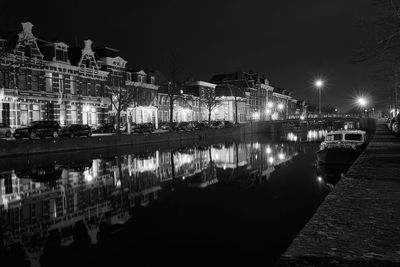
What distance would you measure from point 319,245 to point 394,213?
297 cm

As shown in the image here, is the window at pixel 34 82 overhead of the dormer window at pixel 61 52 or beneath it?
beneath

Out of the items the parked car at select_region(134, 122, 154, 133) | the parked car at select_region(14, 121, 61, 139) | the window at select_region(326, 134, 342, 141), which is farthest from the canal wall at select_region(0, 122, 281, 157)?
the window at select_region(326, 134, 342, 141)

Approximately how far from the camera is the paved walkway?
6.33 m

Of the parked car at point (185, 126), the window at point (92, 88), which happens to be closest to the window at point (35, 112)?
the window at point (92, 88)

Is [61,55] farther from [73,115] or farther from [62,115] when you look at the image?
[73,115]

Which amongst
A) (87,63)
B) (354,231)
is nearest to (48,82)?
(87,63)

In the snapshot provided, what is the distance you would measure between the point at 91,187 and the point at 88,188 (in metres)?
0.29

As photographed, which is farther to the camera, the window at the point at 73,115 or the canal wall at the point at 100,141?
the window at the point at 73,115

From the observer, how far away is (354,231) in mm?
7840

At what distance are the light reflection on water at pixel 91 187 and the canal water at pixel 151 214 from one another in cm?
4

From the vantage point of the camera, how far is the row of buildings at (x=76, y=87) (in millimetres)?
45750

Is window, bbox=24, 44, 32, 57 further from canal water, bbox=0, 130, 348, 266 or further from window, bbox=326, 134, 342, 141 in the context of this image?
window, bbox=326, 134, 342, 141

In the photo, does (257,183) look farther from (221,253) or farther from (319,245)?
(319,245)

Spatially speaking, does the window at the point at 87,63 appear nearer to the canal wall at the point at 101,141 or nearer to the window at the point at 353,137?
the canal wall at the point at 101,141
